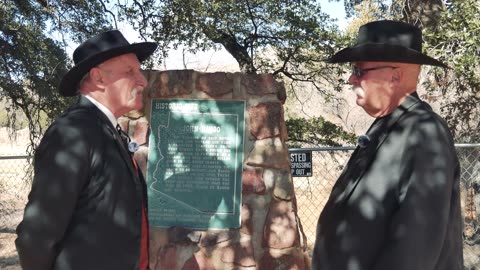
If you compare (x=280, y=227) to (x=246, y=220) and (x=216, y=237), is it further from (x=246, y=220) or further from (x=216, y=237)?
(x=216, y=237)

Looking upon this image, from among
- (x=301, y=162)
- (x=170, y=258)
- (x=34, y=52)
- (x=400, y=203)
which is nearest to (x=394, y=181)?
(x=400, y=203)

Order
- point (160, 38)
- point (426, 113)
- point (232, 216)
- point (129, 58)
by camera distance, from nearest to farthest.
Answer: point (426, 113), point (129, 58), point (232, 216), point (160, 38)

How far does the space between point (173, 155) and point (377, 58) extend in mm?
2220

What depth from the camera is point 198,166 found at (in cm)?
401

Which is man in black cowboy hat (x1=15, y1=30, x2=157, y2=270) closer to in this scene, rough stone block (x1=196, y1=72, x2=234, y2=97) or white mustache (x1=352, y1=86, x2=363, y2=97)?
white mustache (x1=352, y1=86, x2=363, y2=97)

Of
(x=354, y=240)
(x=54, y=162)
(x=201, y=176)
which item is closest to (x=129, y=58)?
(x=54, y=162)

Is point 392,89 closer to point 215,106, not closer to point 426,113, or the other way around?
point 426,113

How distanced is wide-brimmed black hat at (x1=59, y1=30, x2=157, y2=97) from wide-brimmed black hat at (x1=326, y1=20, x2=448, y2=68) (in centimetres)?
107

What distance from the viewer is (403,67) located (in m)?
2.20

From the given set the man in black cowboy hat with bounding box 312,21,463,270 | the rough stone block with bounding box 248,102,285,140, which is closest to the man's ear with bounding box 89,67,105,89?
the man in black cowboy hat with bounding box 312,21,463,270

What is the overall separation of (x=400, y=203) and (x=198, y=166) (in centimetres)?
224

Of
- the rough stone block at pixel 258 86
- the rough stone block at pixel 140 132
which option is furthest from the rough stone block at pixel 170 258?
the rough stone block at pixel 258 86

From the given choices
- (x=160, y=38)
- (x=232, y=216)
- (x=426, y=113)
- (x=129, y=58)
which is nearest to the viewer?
(x=426, y=113)

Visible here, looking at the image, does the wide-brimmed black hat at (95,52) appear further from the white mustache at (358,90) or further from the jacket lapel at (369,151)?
the jacket lapel at (369,151)
